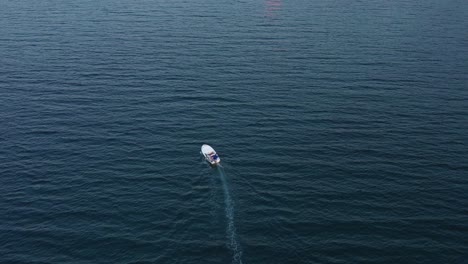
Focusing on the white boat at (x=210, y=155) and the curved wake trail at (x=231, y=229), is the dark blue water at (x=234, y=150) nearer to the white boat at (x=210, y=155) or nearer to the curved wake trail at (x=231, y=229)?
the curved wake trail at (x=231, y=229)

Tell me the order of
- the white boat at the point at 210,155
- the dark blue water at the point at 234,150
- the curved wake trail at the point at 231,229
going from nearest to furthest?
the curved wake trail at the point at 231,229 → the dark blue water at the point at 234,150 → the white boat at the point at 210,155

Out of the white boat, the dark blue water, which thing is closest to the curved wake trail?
the dark blue water

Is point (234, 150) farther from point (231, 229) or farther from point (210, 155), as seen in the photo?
point (231, 229)

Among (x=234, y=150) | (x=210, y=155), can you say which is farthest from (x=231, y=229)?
(x=234, y=150)

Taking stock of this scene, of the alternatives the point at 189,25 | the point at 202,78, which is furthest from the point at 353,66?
the point at 189,25

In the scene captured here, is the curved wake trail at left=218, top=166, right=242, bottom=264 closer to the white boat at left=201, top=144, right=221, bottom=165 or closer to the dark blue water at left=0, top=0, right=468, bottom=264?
the dark blue water at left=0, top=0, right=468, bottom=264

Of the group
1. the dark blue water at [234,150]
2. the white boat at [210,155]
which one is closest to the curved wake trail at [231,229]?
the dark blue water at [234,150]

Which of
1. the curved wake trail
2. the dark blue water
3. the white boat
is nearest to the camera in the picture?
the curved wake trail
